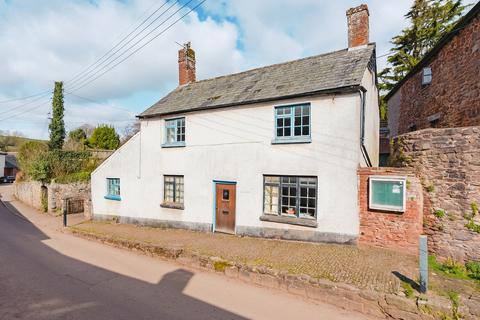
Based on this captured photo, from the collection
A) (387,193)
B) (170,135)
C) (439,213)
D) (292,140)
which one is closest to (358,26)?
(292,140)

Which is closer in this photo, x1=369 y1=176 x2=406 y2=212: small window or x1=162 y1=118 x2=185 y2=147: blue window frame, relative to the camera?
x1=369 y1=176 x2=406 y2=212: small window

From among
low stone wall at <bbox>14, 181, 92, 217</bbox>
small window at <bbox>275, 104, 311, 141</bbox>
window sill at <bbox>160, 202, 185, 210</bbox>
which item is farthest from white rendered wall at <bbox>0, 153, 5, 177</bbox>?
small window at <bbox>275, 104, 311, 141</bbox>

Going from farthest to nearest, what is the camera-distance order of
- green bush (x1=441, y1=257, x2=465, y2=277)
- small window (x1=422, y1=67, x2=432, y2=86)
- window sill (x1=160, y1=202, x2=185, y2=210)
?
small window (x1=422, y1=67, x2=432, y2=86) → window sill (x1=160, y1=202, x2=185, y2=210) → green bush (x1=441, y1=257, x2=465, y2=277)

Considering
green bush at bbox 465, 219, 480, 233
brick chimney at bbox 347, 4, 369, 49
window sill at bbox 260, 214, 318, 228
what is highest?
brick chimney at bbox 347, 4, 369, 49

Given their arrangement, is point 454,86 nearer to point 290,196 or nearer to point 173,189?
point 290,196

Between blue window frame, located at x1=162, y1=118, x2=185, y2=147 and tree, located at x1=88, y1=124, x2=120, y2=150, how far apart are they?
25.8m

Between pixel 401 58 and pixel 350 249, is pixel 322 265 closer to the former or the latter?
pixel 350 249

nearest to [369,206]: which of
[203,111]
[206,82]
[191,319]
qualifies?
[191,319]

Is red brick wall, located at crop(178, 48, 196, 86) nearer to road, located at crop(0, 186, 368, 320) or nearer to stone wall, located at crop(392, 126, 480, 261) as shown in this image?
road, located at crop(0, 186, 368, 320)

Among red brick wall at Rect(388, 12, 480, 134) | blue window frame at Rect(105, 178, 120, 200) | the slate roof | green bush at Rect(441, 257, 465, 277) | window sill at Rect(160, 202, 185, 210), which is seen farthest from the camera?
blue window frame at Rect(105, 178, 120, 200)

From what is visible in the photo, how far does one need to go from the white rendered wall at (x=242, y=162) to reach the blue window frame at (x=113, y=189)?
0.99ft

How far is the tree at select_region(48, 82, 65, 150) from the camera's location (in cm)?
2319

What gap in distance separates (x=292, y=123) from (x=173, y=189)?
666 centimetres

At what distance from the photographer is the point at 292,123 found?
1034 centimetres
